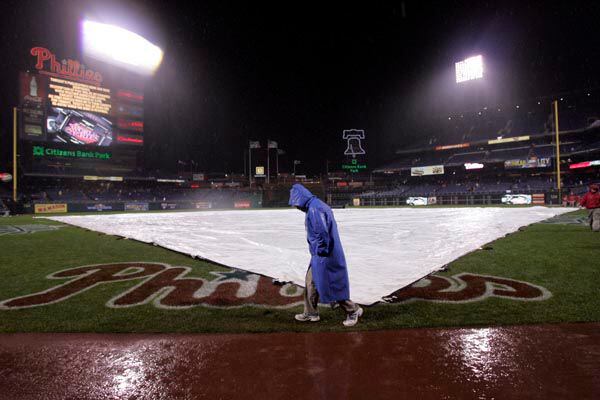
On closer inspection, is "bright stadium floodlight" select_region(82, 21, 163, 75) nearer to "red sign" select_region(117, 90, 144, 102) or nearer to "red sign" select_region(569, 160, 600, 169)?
"red sign" select_region(117, 90, 144, 102)

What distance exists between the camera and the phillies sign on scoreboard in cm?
3673

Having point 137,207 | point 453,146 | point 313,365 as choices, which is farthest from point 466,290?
point 453,146

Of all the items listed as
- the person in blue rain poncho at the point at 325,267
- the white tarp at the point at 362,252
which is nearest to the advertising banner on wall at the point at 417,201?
the white tarp at the point at 362,252

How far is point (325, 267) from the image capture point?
361 centimetres

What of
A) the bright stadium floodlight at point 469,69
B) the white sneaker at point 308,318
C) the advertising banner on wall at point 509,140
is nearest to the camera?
the white sneaker at point 308,318

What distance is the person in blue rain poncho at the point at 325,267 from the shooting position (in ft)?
11.6

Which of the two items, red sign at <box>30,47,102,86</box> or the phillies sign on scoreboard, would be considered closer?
the phillies sign on scoreboard

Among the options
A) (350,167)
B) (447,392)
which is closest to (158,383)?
(447,392)

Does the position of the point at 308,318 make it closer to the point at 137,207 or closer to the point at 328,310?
the point at 328,310

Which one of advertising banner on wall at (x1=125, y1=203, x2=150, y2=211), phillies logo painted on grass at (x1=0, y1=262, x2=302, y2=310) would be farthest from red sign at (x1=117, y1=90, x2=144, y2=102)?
phillies logo painted on grass at (x1=0, y1=262, x2=302, y2=310)

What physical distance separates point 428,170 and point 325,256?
2233 inches

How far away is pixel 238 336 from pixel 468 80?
58.4 meters

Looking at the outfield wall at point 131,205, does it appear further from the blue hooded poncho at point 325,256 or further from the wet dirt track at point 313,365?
the blue hooded poncho at point 325,256

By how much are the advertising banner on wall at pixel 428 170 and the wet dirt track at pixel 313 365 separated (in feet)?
181
